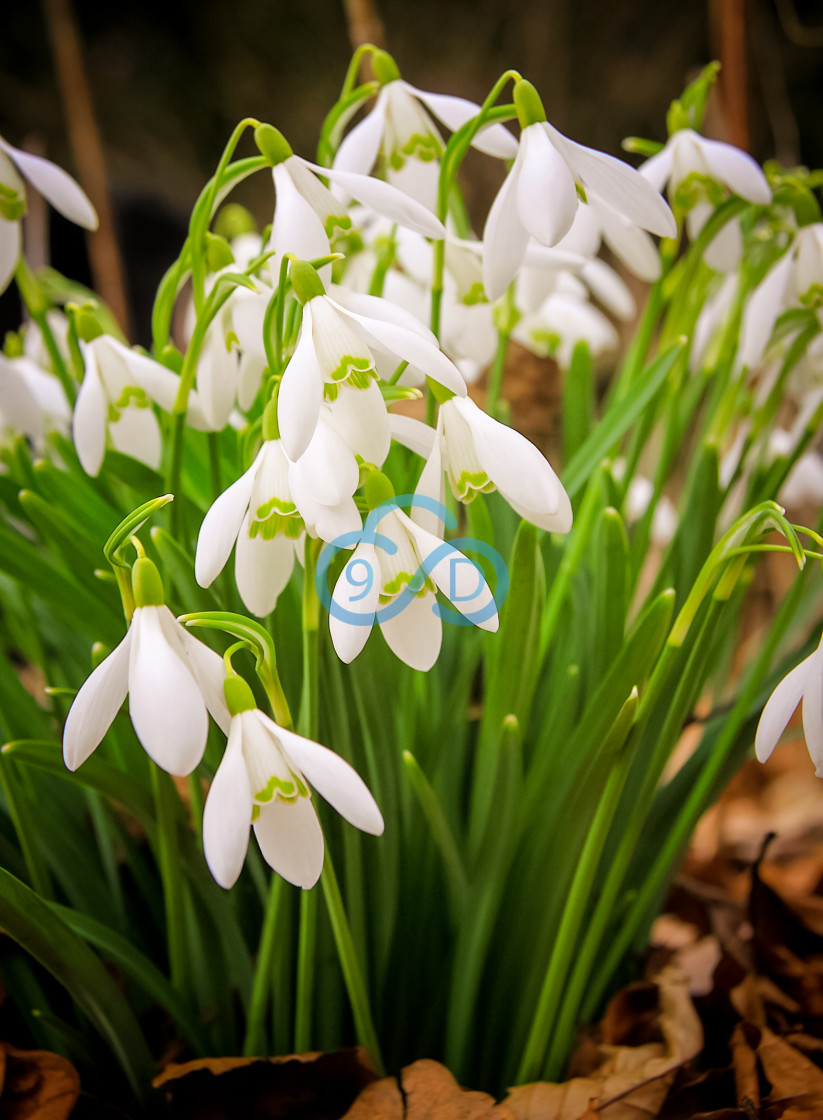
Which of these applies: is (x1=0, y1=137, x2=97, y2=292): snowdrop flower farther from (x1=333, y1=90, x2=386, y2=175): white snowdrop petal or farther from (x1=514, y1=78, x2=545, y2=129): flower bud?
(x1=514, y1=78, x2=545, y2=129): flower bud

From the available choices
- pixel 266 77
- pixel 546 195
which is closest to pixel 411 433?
pixel 546 195

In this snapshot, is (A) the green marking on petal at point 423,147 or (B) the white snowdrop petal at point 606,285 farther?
(B) the white snowdrop petal at point 606,285

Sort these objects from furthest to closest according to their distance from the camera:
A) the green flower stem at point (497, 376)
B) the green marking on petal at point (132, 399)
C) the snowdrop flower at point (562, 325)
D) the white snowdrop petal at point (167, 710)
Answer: the snowdrop flower at point (562, 325) → the green flower stem at point (497, 376) → the green marking on petal at point (132, 399) → the white snowdrop petal at point (167, 710)

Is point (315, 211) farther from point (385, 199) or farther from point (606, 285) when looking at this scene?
point (606, 285)

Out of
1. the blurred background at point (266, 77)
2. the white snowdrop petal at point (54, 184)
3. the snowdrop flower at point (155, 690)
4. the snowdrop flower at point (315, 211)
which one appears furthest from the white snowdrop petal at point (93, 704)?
the blurred background at point (266, 77)

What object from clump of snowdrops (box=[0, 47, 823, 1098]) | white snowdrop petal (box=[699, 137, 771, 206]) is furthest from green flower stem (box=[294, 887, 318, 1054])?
white snowdrop petal (box=[699, 137, 771, 206])

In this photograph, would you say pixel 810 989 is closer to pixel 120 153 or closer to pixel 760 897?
pixel 760 897

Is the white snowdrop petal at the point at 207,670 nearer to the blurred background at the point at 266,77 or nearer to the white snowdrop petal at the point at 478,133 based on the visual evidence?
the white snowdrop petal at the point at 478,133
